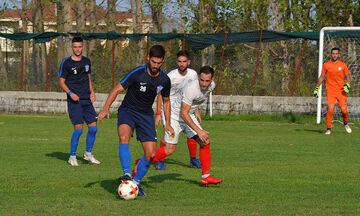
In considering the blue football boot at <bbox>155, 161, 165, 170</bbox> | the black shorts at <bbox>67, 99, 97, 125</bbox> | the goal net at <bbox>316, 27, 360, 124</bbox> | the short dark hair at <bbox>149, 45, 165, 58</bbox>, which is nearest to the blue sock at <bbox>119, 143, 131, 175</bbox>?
the short dark hair at <bbox>149, 45, 165, 58</bbox>

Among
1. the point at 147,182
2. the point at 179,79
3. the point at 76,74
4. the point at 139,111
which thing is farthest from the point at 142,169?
the point at 76,74

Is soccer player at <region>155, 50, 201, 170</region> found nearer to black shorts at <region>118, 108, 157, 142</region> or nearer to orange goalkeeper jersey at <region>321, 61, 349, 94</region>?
black shorts at <region>118, 108, 157, 142</region>

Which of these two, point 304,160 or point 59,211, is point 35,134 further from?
point 59,211

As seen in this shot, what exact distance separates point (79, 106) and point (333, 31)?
463 inches

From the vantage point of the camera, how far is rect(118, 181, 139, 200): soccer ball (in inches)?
298

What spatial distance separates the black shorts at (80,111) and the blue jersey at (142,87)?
119 inches

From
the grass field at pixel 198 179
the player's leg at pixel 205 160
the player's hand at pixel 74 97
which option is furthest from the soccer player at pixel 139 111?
the player's hand at pixel 74 97

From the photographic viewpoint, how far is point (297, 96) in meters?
22.3

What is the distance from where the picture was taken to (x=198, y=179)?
9500 mm

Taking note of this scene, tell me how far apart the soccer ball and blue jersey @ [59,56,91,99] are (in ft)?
13.4

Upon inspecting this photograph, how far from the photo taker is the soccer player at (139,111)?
8.16 metres

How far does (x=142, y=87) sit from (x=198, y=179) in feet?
6.54

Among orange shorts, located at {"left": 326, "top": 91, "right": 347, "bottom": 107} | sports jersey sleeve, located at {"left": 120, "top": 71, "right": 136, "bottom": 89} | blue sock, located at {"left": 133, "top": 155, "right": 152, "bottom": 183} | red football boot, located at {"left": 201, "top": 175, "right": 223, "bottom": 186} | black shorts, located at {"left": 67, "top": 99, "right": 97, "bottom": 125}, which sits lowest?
red football boot, located at {"left": 201, "top": 175, "right": 223, "bottom": 186}

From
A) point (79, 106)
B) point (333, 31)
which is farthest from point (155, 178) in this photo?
point (333, 31)
